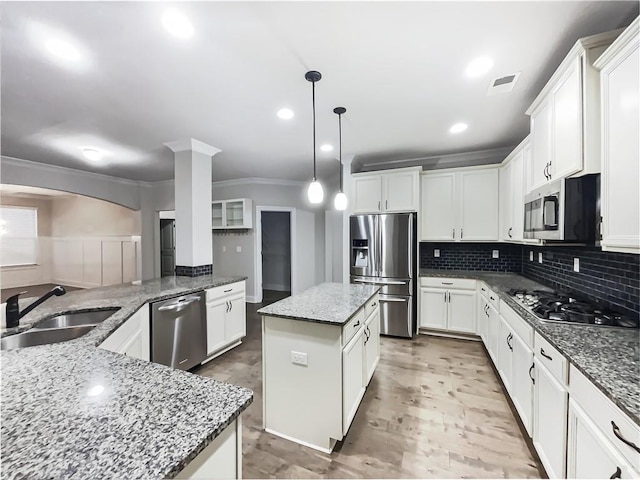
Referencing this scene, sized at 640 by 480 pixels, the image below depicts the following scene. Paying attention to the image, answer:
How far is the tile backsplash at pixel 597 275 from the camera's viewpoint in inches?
64.8

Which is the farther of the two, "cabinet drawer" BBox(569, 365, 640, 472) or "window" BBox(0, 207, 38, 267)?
"window" BBox(0, 207, 38, 267)

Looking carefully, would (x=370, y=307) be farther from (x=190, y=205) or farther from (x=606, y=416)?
(x=190, y=205)

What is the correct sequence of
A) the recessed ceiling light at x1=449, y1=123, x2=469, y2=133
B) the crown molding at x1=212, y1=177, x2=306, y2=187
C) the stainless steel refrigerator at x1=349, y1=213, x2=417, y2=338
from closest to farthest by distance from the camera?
the recessed ceiling light at x1=449, y1=123, x2=469, y2=133 → the stainless steel refrigerator at x1=349, y1=213, x2=417, y2=338 → the crown molding at x1=212, y1=177, x2=306, y2=187

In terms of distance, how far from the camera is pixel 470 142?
334 cm

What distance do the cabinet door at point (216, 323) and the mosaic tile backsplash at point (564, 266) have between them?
2887mm

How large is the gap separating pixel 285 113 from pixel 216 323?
2.33 m

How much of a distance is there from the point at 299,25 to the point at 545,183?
6.25 ft

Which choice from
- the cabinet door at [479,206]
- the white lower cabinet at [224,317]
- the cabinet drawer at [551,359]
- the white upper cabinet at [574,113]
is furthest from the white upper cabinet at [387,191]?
the cabinet drawer at [551,359]

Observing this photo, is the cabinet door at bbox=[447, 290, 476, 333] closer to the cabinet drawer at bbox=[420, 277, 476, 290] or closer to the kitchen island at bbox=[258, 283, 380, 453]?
the cabinet drawer at bbox=[420, 277, 476, 290]

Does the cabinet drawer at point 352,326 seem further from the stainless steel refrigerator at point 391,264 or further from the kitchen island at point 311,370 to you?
the stainless steel refrigerator at point 391,264

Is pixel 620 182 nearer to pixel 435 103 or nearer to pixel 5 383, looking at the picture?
pixel 435 103

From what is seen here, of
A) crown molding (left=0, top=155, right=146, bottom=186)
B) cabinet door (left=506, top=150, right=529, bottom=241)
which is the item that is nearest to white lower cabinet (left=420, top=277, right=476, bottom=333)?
cabinet door (left=506, top=150, right=529, bottom=241)

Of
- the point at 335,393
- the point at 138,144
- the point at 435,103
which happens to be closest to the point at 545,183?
the point at 435,103

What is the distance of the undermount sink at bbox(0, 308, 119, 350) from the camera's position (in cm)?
144
